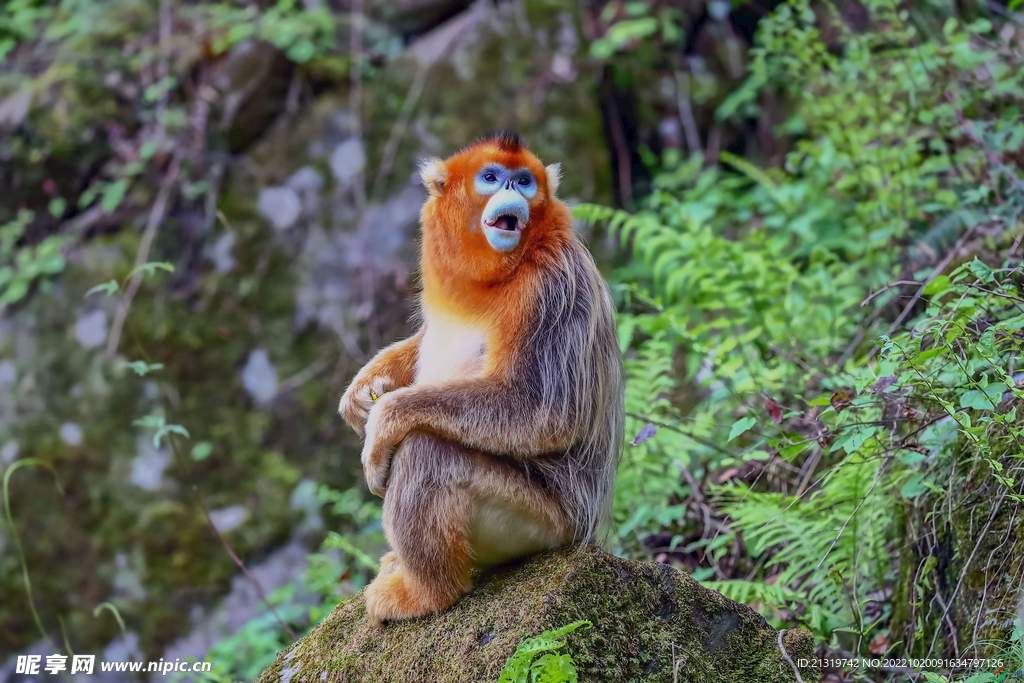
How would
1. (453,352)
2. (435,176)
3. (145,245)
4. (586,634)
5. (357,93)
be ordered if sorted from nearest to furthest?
(586,634) < (453,352) < (435,176) < (145,245) < (357,93)

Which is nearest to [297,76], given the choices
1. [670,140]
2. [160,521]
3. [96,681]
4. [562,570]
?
[670,140]

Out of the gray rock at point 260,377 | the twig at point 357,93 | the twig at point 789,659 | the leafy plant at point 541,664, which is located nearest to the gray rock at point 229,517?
the gray rock at point 260,377

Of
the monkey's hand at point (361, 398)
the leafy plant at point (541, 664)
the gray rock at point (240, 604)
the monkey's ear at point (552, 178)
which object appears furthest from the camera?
the gray rock at point (240, 604)

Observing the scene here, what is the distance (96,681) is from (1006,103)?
246 inches

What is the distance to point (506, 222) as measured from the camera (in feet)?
9.81

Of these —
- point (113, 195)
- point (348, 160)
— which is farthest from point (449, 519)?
point (113, 195)

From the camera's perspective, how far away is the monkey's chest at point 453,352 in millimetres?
Result: 3055

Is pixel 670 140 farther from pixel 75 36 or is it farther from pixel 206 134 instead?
pixel 75 36

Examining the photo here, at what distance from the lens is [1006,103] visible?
15.4 feet

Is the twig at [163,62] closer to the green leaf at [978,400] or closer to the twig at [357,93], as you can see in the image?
the twig at [357,93]

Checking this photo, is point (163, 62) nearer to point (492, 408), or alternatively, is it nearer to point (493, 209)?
point (493, 209)

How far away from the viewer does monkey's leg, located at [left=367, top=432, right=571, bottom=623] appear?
2793mm

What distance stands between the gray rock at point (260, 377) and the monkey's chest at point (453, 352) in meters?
3.04

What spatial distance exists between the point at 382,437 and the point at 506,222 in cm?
85
